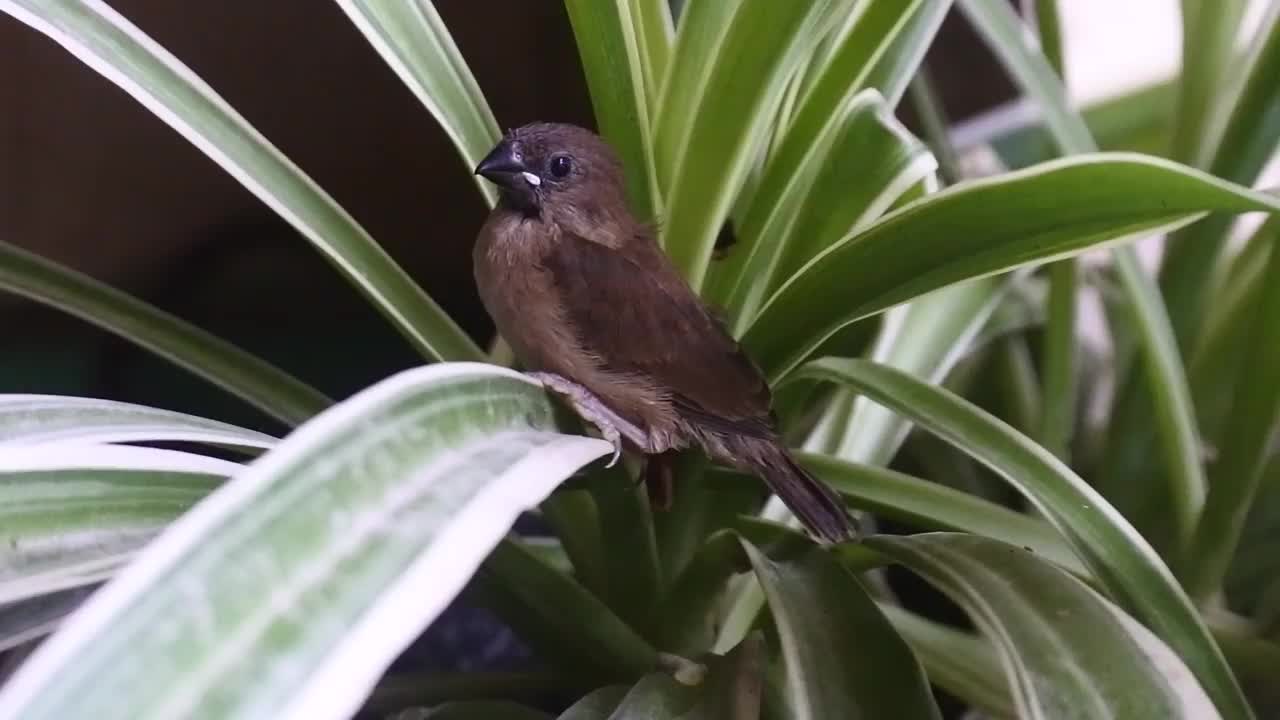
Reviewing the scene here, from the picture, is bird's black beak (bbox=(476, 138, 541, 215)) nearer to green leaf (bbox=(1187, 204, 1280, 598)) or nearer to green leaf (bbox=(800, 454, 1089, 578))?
green leaf (bbox=(800, 454, 1089, 578))

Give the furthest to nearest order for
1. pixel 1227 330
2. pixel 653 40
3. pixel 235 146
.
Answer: pixel 1227 330
pixel 653 40
pixel 235 146

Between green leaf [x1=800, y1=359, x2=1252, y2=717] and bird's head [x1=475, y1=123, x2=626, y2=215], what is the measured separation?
0.77 ft

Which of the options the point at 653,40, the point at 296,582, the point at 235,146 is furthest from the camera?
the point at 653,40

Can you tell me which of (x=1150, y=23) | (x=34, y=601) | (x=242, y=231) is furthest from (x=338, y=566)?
(x=1150, y=23)

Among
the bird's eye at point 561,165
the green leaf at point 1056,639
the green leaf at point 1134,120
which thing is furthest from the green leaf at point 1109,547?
the green leaf at point 1134,120

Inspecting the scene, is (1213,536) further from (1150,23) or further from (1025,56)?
(1150,23)

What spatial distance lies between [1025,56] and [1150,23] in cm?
79

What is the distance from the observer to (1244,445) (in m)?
0.54

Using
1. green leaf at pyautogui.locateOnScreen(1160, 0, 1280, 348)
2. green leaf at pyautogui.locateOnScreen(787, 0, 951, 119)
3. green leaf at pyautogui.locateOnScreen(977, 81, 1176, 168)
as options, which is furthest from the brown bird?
green leaf at pyautogui.locateOnScreen(977, 81, 1176, 168)

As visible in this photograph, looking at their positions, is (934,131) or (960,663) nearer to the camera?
(960,663)

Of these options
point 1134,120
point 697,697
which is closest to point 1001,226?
point 697,697

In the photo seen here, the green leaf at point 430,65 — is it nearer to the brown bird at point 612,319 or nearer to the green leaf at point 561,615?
the brown bird at point 612,319

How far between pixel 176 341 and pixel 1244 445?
1.98ft

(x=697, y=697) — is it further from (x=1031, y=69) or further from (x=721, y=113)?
(x=1031, y=69)
